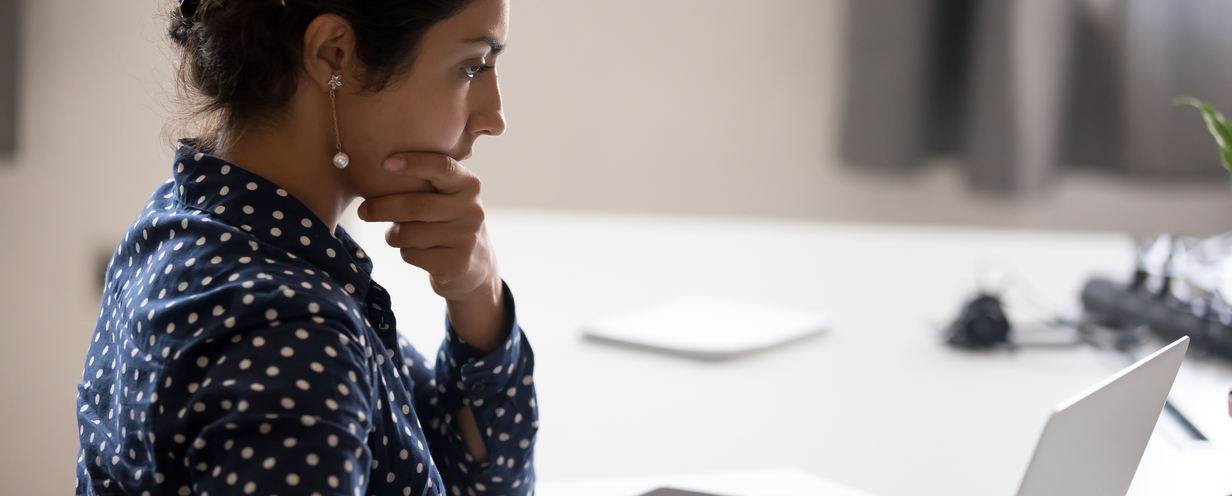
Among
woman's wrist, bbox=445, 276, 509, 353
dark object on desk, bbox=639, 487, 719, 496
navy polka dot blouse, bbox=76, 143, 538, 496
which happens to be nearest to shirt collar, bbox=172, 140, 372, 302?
navy polka dot blouse, bbox=76, 143, 538, 496

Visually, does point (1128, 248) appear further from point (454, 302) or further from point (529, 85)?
point (454, 302)

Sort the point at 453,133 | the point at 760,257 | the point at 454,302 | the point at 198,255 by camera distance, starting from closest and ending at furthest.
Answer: the point at 198,255 < the point at 453,133 < the point at 454,302 < the point at 760,257

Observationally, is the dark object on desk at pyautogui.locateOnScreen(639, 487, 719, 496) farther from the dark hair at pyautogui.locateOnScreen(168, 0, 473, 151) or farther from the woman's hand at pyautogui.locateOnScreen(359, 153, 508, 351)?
the dark hair at pyautogui.locateOnScreen(168, 0, 473, 151)

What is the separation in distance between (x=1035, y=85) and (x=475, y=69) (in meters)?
1.12

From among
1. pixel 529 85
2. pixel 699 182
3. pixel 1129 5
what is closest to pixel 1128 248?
pixel 1129 5

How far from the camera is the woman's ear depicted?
2.02 feet

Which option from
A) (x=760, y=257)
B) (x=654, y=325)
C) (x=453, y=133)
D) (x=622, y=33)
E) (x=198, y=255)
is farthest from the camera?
(x=760, y=257)

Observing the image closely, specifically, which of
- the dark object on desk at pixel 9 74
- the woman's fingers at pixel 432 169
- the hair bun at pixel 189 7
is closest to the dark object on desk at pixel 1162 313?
the woman's fingers at pixel 432 169

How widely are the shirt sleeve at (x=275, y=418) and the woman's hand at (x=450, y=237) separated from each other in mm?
213

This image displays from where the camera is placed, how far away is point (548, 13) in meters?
1.47

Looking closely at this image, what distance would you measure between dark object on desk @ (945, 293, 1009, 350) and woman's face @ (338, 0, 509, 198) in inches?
36.1

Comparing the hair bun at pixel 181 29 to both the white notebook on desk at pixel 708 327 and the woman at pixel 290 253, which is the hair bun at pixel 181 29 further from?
the white notebook on desk at pixel 708 327

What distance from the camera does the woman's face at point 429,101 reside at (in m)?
0.65

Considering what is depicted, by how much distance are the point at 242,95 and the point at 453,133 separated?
0.15 meters
